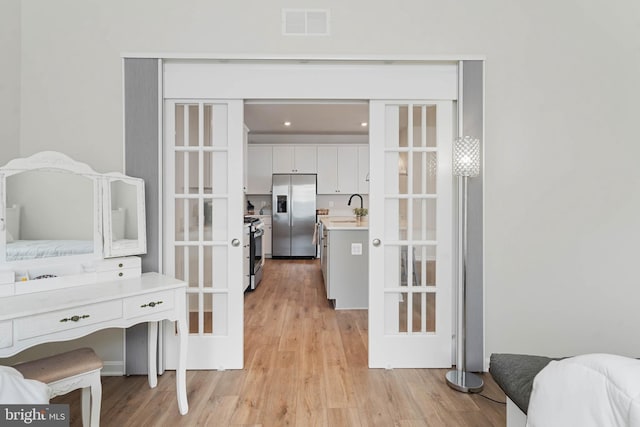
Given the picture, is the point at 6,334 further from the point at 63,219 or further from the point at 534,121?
the point at 534,121

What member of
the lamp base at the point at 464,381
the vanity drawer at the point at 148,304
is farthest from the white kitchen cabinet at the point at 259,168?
the lamp base at the point at 464,381

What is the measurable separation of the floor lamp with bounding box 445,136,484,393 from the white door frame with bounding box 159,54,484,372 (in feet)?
1.53

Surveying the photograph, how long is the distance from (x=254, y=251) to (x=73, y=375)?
3.23 m

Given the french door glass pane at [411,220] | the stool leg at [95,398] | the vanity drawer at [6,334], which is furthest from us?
the french door glass pane at [411,220]

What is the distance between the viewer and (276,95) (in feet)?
8.06

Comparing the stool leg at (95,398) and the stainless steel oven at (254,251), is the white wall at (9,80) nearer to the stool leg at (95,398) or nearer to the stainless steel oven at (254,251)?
the stool leg at (95,398)

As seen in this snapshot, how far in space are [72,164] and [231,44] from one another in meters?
1.30

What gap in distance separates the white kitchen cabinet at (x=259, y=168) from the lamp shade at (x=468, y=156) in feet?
17.8

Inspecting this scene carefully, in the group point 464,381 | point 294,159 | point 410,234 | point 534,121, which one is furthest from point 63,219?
point 294,159

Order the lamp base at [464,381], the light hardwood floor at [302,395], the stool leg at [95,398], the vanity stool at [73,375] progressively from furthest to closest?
1. the lamp base at [464,381]
2. the light hardwood floor at [302,395]
3. the stool leg at [95,398]
4. the vanity stool at [73,375]

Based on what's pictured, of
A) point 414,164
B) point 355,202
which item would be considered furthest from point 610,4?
point 355,202

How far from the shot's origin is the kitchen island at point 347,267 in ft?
12.9

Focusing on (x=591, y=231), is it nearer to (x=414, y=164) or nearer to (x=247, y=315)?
(x=414, y=164)

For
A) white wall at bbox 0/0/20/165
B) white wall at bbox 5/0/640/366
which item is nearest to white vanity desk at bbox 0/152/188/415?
white wall at bbox 5/0/640/366
